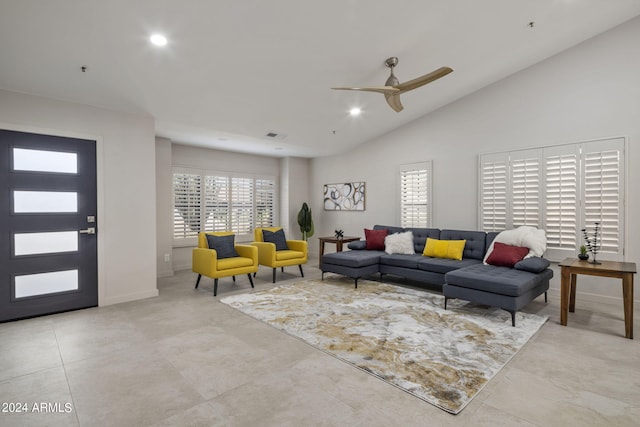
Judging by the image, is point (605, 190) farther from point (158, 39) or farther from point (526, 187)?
point (158, 39)

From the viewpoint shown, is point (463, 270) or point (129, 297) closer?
point (463, 270)

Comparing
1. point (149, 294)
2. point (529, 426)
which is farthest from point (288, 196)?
Answer: point (529, 426)

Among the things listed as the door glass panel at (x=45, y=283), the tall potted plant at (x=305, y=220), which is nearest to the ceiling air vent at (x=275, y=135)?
the tall potted plant at (x=305, y=220)

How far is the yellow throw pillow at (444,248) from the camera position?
4.79 m

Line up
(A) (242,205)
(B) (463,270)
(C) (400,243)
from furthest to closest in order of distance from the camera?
(A) (242,205) → (C) (400,243) → (B) (463,270)

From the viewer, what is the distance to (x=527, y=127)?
4.71 m

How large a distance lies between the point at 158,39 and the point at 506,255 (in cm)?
470

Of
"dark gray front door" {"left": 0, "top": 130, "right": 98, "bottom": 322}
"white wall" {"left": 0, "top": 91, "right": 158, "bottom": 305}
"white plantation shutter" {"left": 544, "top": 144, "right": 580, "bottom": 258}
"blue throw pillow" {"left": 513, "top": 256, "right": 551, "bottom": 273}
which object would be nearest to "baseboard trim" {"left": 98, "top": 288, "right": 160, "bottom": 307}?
"white wall" {"left": 0, "top": 91, "right": 158, "bottom": 305}

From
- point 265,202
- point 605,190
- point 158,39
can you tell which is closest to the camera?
point 158,39

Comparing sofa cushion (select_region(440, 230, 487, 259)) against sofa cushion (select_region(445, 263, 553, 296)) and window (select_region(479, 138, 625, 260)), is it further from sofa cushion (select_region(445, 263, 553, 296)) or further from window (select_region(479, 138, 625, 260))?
sofa cushion (select_region(445, 263, 553, 296))

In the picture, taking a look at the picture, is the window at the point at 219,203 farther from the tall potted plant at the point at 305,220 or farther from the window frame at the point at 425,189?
the window frame at the point at 425,189

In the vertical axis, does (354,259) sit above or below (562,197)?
below

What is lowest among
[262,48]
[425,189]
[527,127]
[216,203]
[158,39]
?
[216,203]

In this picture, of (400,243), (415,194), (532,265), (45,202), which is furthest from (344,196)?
(45,202)
